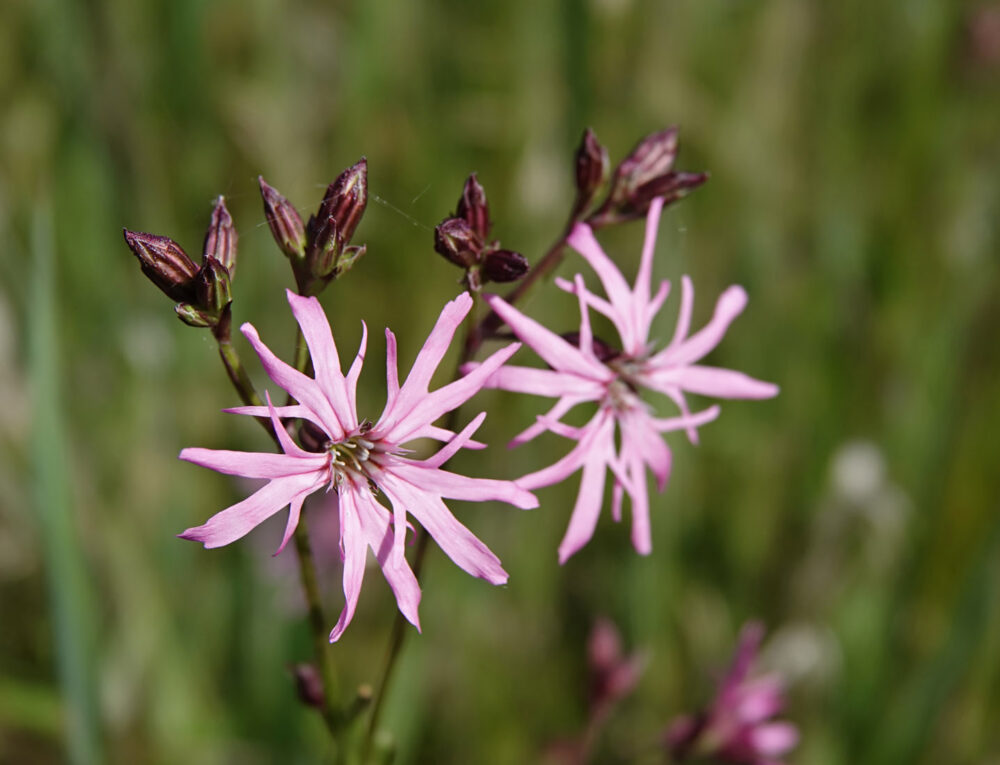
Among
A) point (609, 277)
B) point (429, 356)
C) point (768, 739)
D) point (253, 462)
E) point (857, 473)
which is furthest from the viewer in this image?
point (857, 473)

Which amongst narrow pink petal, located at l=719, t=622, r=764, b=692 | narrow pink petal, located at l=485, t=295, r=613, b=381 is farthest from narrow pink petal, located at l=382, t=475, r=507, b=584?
narrow pink petal, located at l=719, t=622, r=764, b=692

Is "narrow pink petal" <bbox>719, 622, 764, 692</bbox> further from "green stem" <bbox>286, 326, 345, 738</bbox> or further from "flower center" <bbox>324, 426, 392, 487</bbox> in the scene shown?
"flower center" <bbox>324, 426, 392, 487</bbox>

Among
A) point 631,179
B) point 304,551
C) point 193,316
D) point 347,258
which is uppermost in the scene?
point 631,179

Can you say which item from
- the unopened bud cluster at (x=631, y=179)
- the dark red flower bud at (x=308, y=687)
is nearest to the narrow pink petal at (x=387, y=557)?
the dark red flower bud at (x=308, y=687)

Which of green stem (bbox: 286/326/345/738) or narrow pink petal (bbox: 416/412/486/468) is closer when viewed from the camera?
narrow pink petal (bbox: 416/412/486/468)

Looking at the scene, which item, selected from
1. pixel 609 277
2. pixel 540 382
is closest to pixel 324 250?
pixel 540 382

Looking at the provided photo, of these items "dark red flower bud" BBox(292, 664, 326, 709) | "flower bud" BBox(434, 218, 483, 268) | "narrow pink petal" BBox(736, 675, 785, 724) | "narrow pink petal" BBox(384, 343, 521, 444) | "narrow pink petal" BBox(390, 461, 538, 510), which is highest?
"flower bud" BBox(434, 218, 483, 268)

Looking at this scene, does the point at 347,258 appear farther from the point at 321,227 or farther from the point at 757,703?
the point at 757,703

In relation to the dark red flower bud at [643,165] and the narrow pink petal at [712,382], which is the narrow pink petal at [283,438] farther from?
the dark red flower bud at [643,165]
